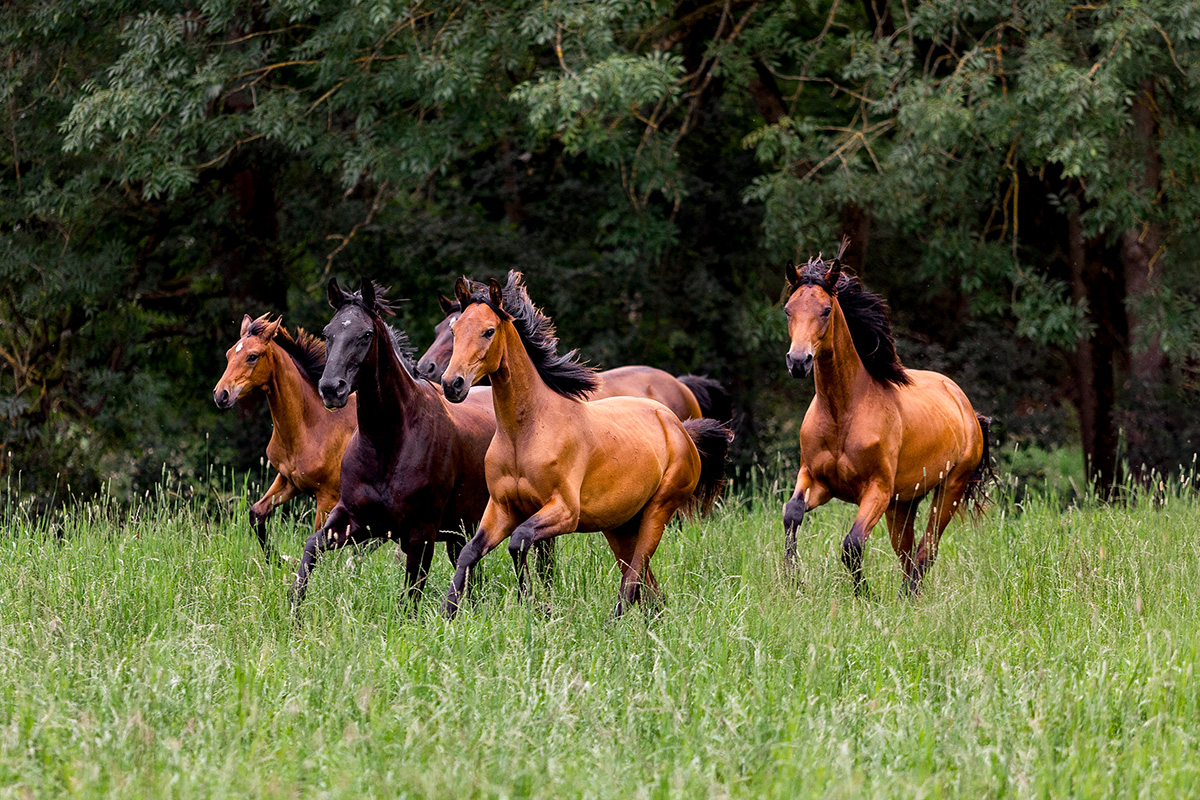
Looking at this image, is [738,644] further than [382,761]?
Yes

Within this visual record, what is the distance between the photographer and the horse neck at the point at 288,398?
314 inches

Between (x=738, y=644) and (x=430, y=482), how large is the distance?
6.37 feet

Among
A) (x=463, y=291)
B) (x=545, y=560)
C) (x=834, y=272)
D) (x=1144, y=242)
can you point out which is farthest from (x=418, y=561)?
(x=1144, y=242)

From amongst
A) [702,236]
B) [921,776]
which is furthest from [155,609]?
[702,236]

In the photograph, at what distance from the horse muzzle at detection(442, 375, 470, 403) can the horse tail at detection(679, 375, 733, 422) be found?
237 inches

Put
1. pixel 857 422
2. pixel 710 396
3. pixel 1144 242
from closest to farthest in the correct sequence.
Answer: pixel 857 422
pixel 710 396
pixel 1144 242

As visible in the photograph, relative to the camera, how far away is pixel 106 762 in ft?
13.3

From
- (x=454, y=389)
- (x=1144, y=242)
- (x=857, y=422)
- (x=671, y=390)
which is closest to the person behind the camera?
(x=454, y=389)

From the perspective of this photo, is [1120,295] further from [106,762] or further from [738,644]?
[106,762]

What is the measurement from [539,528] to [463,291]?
1.22 m

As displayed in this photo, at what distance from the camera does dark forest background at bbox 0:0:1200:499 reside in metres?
11.2

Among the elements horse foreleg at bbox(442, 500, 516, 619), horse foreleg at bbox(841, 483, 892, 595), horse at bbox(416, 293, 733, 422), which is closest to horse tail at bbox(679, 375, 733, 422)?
horse at bbox(416, 293, 733, 422)

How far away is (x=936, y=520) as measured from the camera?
805 centimetres

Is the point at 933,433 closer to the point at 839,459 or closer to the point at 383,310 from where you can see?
the point at 839,459
